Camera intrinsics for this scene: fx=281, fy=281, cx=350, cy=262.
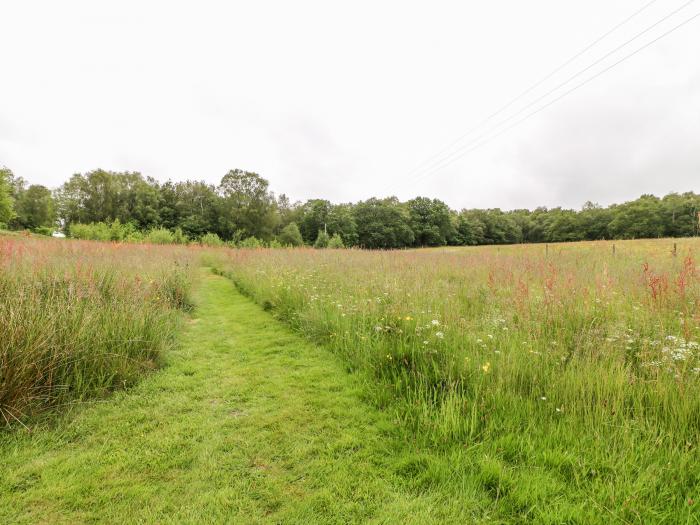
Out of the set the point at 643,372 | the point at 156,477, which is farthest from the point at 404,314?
the point at 156,477

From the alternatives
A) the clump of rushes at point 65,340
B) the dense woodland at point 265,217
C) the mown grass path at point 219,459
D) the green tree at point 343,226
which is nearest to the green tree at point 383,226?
the dense woodland at point 265,217

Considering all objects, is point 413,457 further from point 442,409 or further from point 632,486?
point 632,486

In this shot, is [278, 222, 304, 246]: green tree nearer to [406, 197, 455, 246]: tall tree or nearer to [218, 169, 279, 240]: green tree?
[218, 169, 279, 240]: green tree

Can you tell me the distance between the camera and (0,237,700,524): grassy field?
1646mm

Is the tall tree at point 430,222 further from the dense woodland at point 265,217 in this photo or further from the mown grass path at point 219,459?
the mown grass path at point 219,459

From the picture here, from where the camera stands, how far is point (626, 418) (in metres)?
2.08

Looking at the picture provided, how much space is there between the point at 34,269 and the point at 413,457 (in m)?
5.99

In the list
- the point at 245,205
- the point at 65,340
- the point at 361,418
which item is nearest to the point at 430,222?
the point at 245,205

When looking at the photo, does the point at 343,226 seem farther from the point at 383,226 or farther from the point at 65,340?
the point at 65,340

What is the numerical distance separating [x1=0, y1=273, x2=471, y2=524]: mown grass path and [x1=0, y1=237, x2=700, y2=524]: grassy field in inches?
0.5

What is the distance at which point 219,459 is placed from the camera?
6.83ft

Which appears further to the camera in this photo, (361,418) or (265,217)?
(265,217)

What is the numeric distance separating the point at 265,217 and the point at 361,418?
42.5m

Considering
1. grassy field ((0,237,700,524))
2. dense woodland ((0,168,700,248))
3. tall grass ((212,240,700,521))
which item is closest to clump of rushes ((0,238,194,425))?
grassy field ((0,237,700,524))
